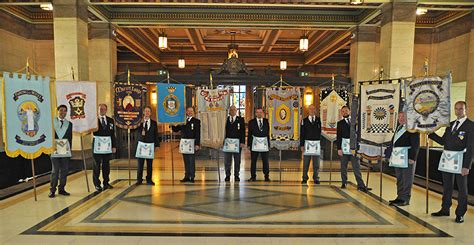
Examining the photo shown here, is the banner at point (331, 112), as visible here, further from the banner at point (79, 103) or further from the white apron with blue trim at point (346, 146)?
the banner at point (79, 103)

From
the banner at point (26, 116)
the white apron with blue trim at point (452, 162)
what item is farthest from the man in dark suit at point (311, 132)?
the banner at point (26, 116)

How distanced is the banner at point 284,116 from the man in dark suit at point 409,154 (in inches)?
92.8

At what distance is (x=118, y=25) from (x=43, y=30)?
2.41m

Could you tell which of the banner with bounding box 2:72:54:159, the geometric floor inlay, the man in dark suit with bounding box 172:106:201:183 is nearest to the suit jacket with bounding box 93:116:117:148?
the banner with bounding box 2:72:54:159

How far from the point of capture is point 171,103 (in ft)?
22.0

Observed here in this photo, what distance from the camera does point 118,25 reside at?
31.6 ft

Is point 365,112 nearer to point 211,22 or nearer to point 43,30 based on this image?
point 211,22

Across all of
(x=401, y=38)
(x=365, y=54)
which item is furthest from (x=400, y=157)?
(x=365, y=54)

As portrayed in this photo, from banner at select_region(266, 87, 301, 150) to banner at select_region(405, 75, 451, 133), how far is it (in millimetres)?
2606

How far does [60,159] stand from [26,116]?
895 mm

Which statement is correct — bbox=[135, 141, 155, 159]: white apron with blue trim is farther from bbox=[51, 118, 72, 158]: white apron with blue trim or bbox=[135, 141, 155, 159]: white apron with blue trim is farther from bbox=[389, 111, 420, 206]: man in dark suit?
bbox=[389, 111, 420, 206]: man in dark suit

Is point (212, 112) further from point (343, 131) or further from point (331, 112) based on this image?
point (343, 131)

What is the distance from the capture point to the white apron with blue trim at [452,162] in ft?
14.2

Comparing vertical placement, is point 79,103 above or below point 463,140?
above
